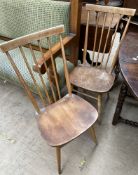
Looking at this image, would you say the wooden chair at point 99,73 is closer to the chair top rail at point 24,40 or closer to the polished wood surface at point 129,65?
the polished wood surface at point 129,65

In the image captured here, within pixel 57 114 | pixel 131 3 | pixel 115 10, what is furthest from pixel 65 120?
pixel 131 3

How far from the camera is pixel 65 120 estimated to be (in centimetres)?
124

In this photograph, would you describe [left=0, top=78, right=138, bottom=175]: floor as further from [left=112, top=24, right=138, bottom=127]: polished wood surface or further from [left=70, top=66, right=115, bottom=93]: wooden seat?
[left=70, top=66, right=115, bottom=93]: wooden seat

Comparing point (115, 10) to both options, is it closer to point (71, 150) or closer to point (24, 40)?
point (24, 40)

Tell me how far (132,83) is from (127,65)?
19cm

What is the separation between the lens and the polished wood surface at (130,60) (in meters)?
1.00

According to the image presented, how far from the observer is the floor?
1410 millimetres

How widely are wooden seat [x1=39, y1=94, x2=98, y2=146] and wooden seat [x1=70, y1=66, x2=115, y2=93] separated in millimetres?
211

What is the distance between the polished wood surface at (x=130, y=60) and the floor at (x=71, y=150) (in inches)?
30.7

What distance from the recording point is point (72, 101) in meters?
1.37

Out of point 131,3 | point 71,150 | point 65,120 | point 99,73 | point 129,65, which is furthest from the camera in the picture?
point 131,3

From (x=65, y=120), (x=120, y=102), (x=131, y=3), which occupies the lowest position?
(x=120, y=102)

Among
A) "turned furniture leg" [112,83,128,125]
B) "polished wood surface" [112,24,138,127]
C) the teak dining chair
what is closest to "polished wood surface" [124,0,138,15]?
"polished wood surface" [112,24,138,127]

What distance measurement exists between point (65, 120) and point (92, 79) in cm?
53
